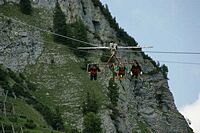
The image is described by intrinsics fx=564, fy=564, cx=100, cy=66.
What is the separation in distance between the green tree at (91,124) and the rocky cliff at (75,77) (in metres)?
2.75

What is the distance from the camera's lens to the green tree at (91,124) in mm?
104000

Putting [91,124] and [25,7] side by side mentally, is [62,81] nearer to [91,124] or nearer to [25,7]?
[91,124]

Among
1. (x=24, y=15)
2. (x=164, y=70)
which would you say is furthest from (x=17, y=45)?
(x=164, y=70)

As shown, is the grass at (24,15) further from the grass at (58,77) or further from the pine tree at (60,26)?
the pine tree at (60,26)

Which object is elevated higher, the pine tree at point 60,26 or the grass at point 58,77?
the pine tree at point 60,26

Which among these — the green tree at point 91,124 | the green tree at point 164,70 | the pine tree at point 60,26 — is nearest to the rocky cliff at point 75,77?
the pine tree at point 60,26

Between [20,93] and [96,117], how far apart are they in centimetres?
1537

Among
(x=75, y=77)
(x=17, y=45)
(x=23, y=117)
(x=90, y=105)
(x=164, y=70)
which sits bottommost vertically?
(x=23, y=117)

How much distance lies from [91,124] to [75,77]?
944 inches

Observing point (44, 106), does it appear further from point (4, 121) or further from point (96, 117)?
point (4, 121)

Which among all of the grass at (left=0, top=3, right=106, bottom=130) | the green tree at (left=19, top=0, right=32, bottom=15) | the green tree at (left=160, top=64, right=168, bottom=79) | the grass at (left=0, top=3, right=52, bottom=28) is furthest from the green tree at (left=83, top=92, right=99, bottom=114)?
the green tree at (left=160, top=64, right=168, bottom=79)

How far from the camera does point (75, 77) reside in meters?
126

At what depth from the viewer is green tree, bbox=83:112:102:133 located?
10400 cm

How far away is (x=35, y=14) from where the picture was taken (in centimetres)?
14025
